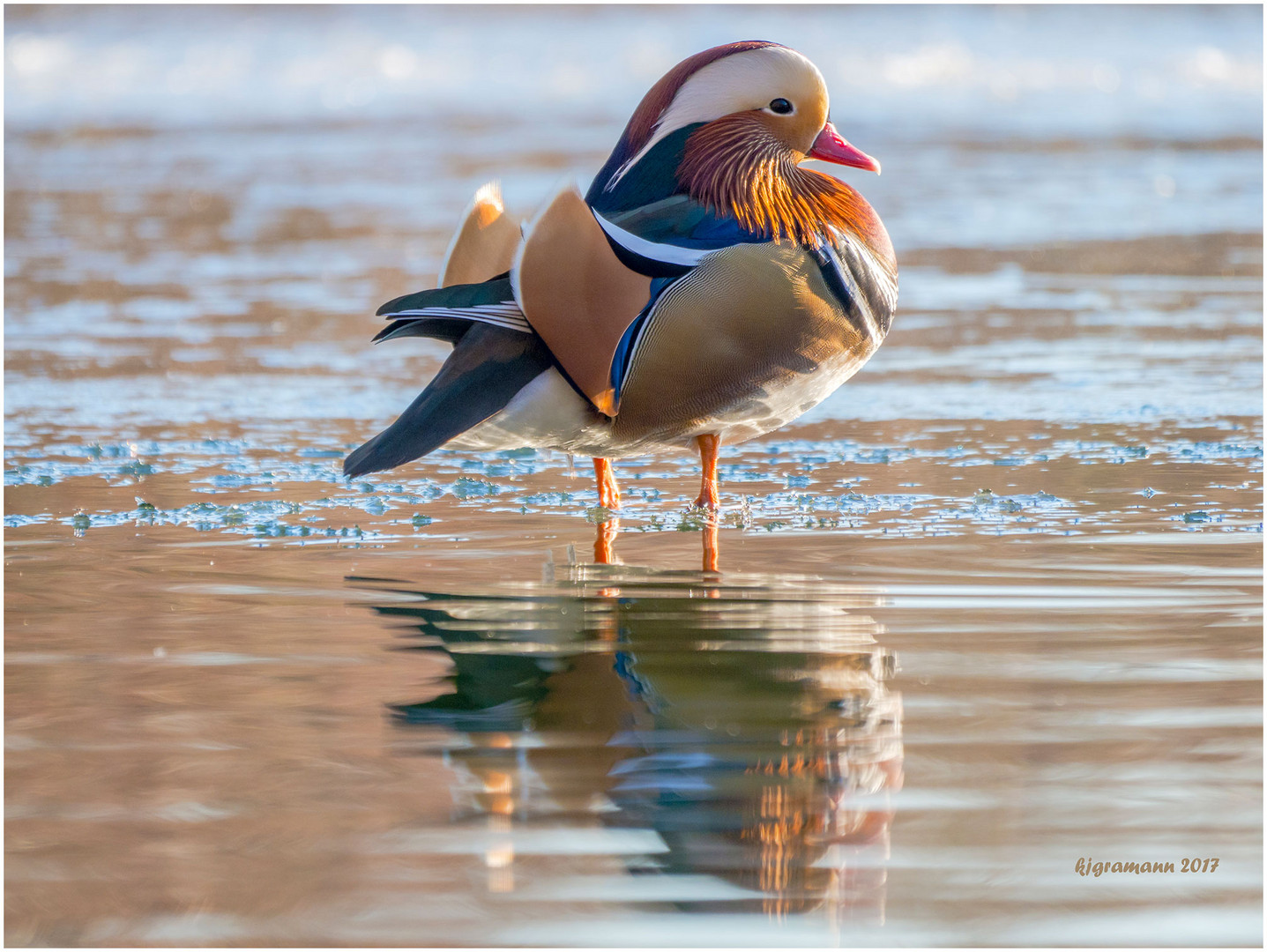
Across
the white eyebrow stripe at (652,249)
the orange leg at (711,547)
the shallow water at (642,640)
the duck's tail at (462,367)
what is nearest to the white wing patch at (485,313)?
the duck's tail at (462,367)

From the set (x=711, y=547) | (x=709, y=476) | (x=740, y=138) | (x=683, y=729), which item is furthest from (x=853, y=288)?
(x=683, y=729)

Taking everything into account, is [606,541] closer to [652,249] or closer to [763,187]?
[652,249]

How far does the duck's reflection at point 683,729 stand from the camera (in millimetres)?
2576

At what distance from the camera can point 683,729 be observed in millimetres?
3082

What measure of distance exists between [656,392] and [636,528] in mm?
534

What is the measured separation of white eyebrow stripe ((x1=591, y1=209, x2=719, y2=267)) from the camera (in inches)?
173

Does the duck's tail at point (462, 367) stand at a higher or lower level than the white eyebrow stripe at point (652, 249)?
lower

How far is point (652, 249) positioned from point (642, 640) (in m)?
1.24

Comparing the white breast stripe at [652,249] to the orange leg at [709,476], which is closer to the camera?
the white breast stripe at [652,249]

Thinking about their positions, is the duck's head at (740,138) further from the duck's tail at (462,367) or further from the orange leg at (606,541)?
the orange leg at (606,541)

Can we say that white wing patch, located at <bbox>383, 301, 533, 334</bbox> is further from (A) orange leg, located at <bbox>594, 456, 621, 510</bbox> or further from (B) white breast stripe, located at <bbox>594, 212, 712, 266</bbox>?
(A) orange leg, located at <bbox>594, 456, 621, 510</bbox>

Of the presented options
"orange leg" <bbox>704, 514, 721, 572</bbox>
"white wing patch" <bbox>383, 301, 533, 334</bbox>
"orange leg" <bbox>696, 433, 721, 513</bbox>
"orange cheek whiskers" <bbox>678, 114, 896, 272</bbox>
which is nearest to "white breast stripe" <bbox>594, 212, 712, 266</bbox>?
"orange cheek whiskers" <bbox>678, 114, 896, 272</bbox>

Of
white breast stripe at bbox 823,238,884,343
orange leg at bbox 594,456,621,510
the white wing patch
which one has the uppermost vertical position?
white breast stripe at bbox 823,238,884,343

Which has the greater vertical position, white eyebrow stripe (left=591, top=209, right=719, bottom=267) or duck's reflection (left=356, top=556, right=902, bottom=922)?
white eyebrow stripe (left=591, top=209, right=719, bottom=267)
